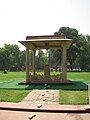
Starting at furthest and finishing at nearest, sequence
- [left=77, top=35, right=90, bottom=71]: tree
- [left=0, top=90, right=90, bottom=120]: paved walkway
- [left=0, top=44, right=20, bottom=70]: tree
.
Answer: [left=0, top=44, right=20, bottom=70]: tree < [left=77, top=35, right=90, bottom=71]: tree < [left=0, top=90, right=90, bottom=120]: paved walkway

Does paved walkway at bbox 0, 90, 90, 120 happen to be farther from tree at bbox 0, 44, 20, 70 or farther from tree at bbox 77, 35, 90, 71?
tree at bbox 0, 44, 20, 70

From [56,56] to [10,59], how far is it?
23.4 metres

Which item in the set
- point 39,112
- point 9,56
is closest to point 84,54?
point 9,56

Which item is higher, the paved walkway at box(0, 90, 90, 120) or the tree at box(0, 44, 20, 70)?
the tree at box(0, 44, 20, 70)

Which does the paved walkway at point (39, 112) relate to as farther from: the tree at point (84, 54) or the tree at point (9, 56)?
the tree at point (9, 56)

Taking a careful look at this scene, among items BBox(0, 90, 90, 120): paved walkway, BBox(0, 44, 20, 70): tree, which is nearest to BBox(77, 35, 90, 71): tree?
BBox(0, 44, 20, 70): tree

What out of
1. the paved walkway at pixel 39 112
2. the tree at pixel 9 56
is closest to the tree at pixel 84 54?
the tree at pixel 9 56

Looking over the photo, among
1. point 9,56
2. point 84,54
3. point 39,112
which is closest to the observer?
point 39,112

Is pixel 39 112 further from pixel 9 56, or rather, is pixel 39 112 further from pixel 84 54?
pixel 9 56

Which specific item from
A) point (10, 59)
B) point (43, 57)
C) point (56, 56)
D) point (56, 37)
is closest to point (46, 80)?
point (56, 37)

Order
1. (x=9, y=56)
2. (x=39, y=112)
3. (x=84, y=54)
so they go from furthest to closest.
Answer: (x=9, y=56) < (x=84, y=54) < (x=39, y=112)

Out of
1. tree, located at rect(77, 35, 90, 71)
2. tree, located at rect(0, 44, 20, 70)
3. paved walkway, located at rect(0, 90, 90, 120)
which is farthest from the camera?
tree, located at rect(0, 44, 20, 70)

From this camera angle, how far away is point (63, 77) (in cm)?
2091

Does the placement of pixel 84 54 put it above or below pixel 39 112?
above
